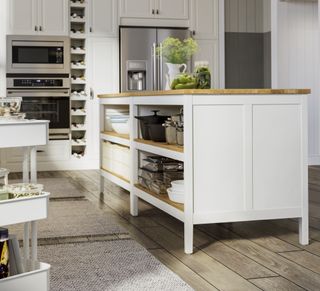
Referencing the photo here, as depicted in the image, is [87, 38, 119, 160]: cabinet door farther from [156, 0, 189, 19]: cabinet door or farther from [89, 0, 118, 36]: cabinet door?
[156, 0, 189, 19]: cabinet door

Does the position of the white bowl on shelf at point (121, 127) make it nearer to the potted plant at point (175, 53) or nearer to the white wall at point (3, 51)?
the potted plant at point (175, 53)

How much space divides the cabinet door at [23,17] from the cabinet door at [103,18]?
0.65m

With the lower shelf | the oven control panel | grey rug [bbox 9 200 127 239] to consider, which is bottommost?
grey rug [bbox 9 200 127 239]

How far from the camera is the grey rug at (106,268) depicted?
8.25ft

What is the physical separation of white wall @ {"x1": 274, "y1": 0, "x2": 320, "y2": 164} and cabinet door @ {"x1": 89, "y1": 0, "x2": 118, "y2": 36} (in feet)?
6.39

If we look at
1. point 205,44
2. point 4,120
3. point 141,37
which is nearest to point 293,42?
point 205,44

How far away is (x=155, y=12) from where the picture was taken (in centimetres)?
724

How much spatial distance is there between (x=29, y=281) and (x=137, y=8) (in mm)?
5519

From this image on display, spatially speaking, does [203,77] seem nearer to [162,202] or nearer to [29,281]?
[162,202]

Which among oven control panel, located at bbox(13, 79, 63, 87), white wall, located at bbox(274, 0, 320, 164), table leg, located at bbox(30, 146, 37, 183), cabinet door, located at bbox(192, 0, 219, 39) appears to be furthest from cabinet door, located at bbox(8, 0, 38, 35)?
table leg, located at bbox(30, 146, 37, 183)

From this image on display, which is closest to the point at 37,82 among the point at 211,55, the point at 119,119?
the point at 211,55

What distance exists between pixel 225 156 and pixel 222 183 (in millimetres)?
142

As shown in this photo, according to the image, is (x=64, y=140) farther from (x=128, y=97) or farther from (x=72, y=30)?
(x=128, y=97)

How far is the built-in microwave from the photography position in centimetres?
673
